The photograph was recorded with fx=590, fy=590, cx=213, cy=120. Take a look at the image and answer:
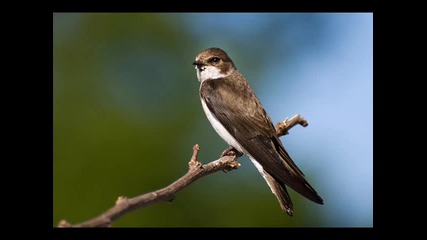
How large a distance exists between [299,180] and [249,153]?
84 cm

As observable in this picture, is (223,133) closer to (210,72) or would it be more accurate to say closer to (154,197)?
(210,72)

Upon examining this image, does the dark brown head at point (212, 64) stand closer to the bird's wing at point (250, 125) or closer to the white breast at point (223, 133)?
the bird's wing at point (250, 125)

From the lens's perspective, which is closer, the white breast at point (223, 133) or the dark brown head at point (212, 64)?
the white breast at point (223, 133)

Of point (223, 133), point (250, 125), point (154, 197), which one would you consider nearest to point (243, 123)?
point (250, 125)

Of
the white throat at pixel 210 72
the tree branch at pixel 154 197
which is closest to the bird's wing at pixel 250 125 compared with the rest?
the white throat at pixel 210 72

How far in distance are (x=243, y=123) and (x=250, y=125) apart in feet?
0.25

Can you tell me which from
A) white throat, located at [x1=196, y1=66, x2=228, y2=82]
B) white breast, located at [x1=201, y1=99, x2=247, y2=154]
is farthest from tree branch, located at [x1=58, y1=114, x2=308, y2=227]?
white throat, located at [x1=196, y1=66, x2=228, y2=82]

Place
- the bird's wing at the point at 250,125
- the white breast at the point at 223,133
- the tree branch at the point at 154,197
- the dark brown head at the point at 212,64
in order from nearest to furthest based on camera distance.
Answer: the tree branch at the point at 154,197
the bird's wing at the point at 250,125
the white breast at the point at 223,133
the dark brown head at the point at 212,64

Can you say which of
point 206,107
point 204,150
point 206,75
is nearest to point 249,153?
point 206,107

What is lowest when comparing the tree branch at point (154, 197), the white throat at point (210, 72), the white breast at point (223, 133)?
the tree branch at point (154, 197)

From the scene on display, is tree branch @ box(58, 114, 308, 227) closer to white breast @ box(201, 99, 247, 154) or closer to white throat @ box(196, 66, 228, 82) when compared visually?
white breast @ box(201, 99, 247, 154)

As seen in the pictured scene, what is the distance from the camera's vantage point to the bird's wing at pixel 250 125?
4500mm

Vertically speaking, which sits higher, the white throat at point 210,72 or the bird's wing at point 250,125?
the white throat at point 210,72

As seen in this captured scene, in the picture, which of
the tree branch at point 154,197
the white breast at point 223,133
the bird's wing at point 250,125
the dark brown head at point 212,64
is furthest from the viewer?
the dark brown head at point 212,64
